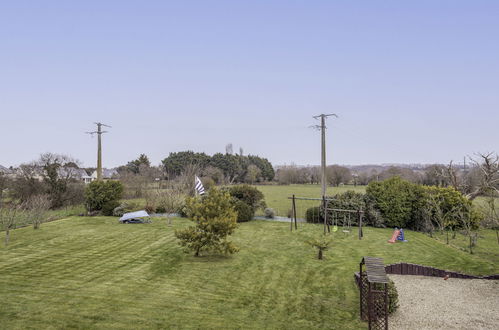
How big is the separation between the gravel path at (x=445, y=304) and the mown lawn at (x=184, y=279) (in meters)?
1.37

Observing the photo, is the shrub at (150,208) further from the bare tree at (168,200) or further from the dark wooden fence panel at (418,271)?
the dark wooden fence panel at (418,271)

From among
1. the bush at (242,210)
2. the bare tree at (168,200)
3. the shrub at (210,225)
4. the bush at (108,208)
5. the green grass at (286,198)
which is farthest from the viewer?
the green grass at (286,198)

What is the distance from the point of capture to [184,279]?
10820 mm

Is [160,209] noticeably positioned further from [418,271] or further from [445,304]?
[445,304]

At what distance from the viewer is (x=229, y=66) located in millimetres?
24062

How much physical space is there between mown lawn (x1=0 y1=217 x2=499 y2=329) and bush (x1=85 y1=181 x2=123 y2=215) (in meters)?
7.21

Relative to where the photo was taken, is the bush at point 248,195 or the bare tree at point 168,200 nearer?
the bare tree at point 168,200

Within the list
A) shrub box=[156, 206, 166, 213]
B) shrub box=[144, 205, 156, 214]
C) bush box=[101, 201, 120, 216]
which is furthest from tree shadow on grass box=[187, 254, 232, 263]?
bush box=[101, 201, 120, 216]

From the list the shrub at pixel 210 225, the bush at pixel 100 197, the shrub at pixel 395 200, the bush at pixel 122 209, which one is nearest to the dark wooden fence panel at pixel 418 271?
the shrub at pixel 210 225

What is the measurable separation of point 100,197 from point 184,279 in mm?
17836

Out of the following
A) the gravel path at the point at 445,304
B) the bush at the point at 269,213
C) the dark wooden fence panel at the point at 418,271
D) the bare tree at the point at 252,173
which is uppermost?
the bare tree at the point at 252,173

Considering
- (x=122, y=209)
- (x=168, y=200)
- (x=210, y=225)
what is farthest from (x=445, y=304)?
(x=122, y=209)

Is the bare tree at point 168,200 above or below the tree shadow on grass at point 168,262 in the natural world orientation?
above

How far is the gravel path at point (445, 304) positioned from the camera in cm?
802
